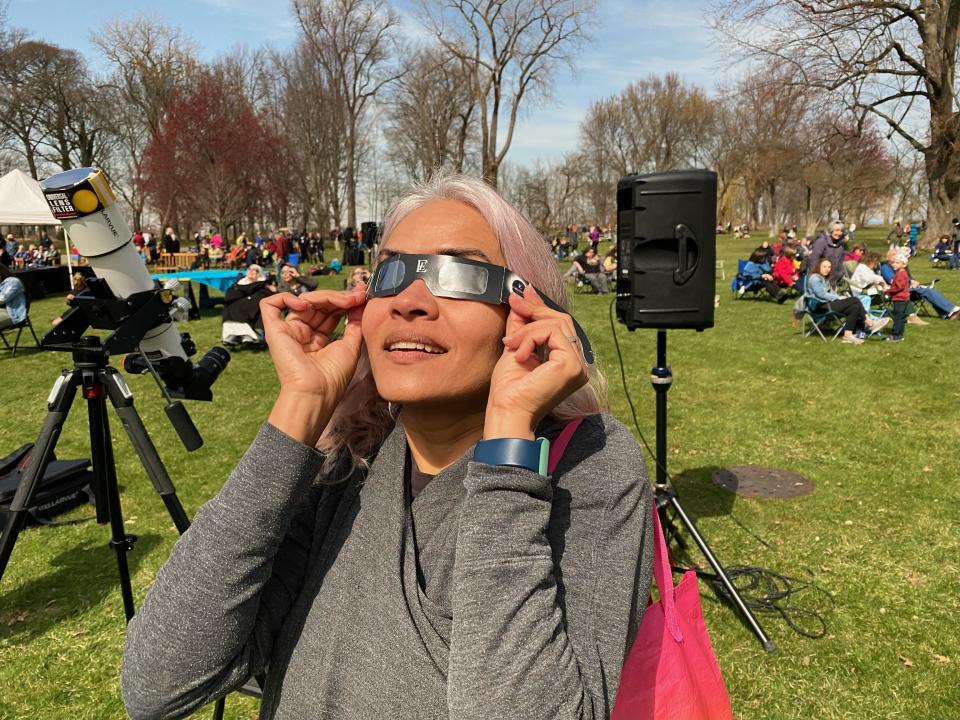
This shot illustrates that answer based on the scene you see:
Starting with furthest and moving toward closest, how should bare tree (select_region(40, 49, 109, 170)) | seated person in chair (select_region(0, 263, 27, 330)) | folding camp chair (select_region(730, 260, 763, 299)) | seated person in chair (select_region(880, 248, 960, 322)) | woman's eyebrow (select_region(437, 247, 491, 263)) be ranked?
1. bare tree (select_region(40, 49, 109, 170))
2. folding camp chair (select_region(730, 260, 763, 299))
3. seated person in chair (select_region(880, 248, 960, 322))
4. seated person in chair (select_region(0, 263, 27, 330))
5. woman's eyebrow (select_region(437, 247, 491, 263))

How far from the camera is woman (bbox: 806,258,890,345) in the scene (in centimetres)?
1091

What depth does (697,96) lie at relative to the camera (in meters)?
54.6

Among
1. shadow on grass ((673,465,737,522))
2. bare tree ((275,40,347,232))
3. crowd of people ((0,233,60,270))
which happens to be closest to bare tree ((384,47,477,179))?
bare tree ((275,40,347,232))

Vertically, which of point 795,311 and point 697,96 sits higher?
point 697,96

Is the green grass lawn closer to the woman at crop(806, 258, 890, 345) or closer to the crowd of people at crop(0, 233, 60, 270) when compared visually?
the woman at crop(806, 258, 890, 345)

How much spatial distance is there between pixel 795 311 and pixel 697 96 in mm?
49284

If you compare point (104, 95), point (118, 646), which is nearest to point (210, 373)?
point (118, 646)

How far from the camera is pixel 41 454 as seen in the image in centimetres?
292

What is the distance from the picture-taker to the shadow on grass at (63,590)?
3.75 m

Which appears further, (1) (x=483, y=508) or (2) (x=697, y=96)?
(2) (x=697, y=96)

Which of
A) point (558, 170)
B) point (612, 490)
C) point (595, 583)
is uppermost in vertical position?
point (558, 170)

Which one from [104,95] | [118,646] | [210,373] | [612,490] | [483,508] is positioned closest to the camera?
[483,508]

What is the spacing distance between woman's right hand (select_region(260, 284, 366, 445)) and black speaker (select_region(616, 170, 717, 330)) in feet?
6.50

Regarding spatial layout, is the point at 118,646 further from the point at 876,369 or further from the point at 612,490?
the point at 876,369
